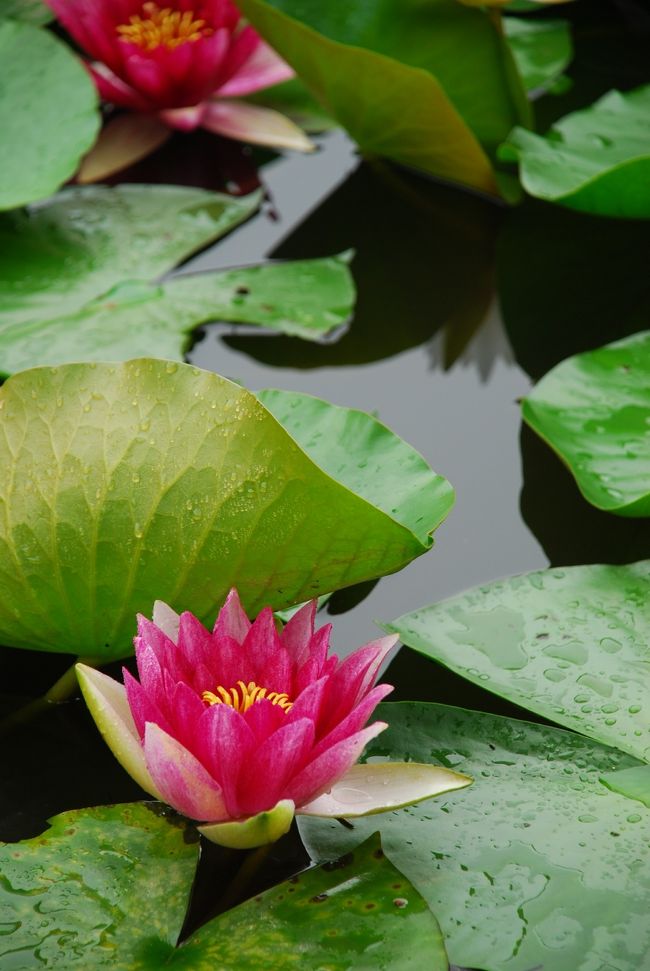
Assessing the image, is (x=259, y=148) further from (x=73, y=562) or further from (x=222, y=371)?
(x=73, y=562)

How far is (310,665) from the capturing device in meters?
0.95

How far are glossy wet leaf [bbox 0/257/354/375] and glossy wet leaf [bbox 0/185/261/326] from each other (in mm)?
34

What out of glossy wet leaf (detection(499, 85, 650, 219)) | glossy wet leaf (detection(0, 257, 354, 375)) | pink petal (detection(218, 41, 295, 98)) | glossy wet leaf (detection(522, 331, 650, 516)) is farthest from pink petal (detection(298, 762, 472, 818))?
pink petal (detection(218, 41, 295, 98))

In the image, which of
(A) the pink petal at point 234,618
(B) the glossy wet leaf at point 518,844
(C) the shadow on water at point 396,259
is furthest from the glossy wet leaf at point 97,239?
(B) the glossy wet leaf at point 518,844

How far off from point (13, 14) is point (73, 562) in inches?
68.0

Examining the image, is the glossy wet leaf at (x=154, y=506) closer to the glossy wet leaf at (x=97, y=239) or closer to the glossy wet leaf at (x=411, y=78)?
the glossy wet leaf at (x=97, y=239)

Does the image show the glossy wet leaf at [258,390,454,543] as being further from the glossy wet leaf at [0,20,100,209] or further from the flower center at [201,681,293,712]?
the glossy wet leaf at [0,20,100,209]

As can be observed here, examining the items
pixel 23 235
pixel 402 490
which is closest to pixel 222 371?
pixel 23 235

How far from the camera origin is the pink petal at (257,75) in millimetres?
2139

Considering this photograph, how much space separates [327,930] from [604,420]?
76 cm

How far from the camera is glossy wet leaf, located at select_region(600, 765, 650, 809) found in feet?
3.23

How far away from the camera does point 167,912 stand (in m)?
0.90

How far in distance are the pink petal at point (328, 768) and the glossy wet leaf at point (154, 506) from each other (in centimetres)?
21

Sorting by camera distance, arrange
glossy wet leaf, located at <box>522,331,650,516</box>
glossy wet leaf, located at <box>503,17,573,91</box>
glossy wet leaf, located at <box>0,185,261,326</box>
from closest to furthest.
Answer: glossy wet leaf, located at <box>522,331,650,516</box> → glossy wet leaf, located at <box>0,185,261,326</box> → glossy wet leaf, located at <box>503,17,573,91</box>
